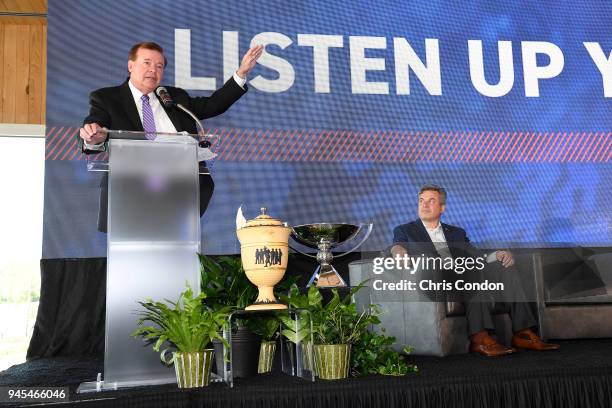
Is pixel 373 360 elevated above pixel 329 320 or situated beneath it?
situated beneath

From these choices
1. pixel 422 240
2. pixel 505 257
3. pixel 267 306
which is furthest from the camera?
pixel 422 240

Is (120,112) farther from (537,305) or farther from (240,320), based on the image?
(537,305)

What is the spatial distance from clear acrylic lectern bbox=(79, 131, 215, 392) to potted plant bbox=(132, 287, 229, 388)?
0.08 metres

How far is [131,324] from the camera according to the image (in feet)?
5.93

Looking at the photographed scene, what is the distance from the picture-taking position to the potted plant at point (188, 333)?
65.0 inches

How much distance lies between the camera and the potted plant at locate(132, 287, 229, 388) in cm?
165

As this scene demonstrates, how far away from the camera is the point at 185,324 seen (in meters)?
1.68

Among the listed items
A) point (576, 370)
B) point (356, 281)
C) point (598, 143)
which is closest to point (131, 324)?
point (576, 370)

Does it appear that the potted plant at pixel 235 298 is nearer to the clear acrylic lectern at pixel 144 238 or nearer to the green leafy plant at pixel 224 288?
the green leafy plant at pixel 224 288

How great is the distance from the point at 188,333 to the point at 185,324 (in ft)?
0.09

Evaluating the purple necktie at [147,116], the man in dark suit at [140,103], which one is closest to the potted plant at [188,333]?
the man in dark suit at [140,103]

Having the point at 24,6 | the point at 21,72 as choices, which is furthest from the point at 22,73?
the point at 24,6

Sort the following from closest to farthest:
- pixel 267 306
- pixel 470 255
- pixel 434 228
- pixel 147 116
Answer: pixel 267 306, pixel 147 116, pixel 434 228, pixel 470 255

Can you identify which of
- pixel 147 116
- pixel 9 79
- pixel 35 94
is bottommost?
pixel 147 116
